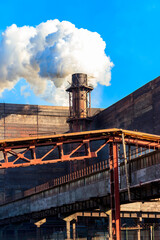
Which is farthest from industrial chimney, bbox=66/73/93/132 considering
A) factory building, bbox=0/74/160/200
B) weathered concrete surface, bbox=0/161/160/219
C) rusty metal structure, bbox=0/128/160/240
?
rusty metal structure, bbox=0/128/160/240

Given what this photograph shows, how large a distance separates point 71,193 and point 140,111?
25.4m

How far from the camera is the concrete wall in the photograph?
5534cm

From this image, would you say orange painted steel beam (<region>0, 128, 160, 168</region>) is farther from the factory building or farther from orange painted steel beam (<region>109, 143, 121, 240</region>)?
the factory building

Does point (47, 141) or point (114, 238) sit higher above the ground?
point (47, 141)

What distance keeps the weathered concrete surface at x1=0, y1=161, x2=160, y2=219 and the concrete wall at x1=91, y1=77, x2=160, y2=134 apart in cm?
1893

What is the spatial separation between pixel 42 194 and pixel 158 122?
1911 cm

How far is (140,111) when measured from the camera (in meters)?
59.2

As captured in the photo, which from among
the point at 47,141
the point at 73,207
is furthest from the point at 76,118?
the point at 47,141

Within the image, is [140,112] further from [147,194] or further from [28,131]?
[147,194]

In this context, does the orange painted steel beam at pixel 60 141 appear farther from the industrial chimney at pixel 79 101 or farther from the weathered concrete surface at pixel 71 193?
the industrial chimney at pixel 79 101

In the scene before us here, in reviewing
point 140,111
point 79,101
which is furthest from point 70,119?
point 140,111

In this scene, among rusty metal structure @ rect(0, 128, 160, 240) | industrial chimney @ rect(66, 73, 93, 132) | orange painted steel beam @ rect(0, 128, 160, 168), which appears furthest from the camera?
industrial chimney @ rect(66, 73, 93, 132)

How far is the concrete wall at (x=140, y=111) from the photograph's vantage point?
182 feet

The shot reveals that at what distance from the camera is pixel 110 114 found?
69.4 m
